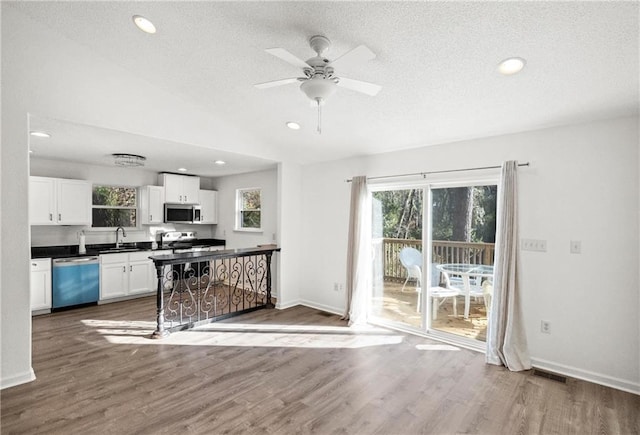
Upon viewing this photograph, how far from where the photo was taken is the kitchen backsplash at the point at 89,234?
5.25 metres

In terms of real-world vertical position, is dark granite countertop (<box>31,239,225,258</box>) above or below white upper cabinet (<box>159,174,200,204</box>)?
below

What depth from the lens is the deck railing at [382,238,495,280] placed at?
3.70 meters

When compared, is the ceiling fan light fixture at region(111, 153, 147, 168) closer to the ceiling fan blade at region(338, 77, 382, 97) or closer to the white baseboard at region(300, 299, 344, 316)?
the white baseboard at region(300, 299, 344, 316)

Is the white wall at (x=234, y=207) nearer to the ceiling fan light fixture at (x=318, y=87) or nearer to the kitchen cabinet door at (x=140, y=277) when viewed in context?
the kitchen cabinet door at (x=140, y=277)

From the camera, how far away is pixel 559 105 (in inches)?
112

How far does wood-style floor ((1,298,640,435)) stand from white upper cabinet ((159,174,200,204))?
306cm

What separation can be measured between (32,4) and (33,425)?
129 inches

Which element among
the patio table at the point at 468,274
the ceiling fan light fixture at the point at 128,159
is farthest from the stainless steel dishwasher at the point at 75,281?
the patio table at the point at 468,274

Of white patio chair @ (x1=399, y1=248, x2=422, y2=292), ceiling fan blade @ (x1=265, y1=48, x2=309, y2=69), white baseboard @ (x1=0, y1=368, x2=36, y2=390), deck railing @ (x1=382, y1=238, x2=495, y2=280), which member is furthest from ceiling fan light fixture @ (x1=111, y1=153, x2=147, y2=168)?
white patio chair @ (x1=399, y1=248, x2=422, y2=292)

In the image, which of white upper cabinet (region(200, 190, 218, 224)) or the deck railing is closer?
the deck railing

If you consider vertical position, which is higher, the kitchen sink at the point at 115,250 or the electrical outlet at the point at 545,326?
the kitchen sink at the point at 115,250

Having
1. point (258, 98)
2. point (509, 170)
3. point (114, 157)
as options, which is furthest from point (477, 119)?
point (114, 157)

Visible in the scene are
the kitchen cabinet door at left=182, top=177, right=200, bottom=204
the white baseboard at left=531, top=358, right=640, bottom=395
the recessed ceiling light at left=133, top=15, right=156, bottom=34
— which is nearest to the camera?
the recessed ceiling light at left=133, top=15, right=156, bottom=34

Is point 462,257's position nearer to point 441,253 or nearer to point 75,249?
point 441,253
